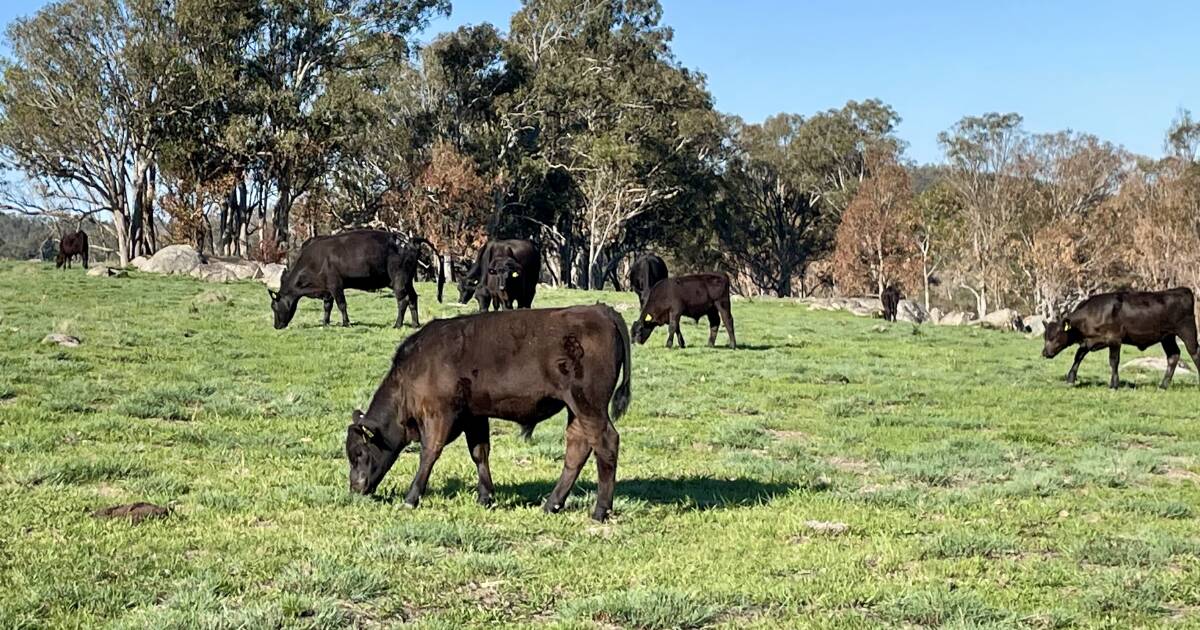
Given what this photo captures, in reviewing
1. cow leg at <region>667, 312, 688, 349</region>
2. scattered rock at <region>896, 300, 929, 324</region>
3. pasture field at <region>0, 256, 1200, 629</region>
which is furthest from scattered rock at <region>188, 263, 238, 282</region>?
scattered rock at <region>896, 300, 929, 324</region>

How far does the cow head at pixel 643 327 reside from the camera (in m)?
23.7

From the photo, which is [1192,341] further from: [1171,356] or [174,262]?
[174,262]

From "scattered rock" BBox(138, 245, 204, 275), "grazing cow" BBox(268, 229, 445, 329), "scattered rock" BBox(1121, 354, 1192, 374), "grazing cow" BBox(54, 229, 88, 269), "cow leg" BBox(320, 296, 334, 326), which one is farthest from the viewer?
"grazing cow" BBox(54, 229, 88, 269)

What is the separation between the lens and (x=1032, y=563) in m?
6.95

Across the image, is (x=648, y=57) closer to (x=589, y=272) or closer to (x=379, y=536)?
A: (x=589, y=272)

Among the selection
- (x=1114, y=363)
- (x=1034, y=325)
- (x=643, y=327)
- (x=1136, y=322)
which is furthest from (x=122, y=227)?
(x=1136, y=322)

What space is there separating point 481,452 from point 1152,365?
63.0ft

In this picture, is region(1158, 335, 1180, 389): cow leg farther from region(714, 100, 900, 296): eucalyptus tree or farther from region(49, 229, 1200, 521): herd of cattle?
region(714, 100, 900, 296): eucalyptus tree

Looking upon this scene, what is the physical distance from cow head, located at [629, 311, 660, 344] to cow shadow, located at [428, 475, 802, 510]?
535 inches

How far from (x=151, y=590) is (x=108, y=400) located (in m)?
7.97

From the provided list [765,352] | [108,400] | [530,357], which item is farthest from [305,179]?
[530,357]

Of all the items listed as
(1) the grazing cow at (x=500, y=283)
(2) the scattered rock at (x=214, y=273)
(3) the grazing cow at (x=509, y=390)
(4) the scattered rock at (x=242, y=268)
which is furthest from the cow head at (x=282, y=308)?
(4) the scattered rock at (x=242, y=268)

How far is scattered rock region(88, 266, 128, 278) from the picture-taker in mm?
35781

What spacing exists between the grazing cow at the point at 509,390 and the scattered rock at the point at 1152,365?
18067mm
